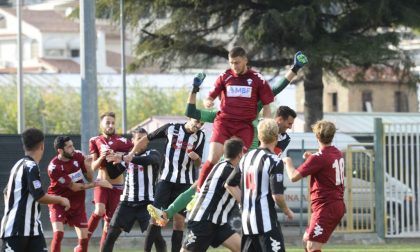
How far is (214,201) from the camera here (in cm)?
1489

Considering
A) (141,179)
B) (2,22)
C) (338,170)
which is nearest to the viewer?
(338,170)

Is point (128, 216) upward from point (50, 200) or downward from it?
downward

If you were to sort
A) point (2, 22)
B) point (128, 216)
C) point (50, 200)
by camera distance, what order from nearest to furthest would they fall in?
point (50, 200) < point (128, 216) < point (2, 22)

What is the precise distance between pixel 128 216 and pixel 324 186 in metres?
4.05

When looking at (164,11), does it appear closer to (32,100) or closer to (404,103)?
(32,100)

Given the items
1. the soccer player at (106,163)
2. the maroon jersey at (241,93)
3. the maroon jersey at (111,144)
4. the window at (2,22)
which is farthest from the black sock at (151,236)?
the window at (2,22)

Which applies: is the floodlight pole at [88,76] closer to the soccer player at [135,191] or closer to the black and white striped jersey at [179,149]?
the soccer player at [135,191]

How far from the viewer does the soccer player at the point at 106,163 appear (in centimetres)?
1877

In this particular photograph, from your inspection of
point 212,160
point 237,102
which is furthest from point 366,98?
point 212,160

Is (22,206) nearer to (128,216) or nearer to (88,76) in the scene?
(128,216)

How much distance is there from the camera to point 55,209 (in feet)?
60.6

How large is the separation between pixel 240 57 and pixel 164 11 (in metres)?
22.7

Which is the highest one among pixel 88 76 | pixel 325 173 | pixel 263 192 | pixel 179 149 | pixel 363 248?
pixel 88 76

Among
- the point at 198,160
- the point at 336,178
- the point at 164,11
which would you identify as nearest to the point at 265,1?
the point at 164,11
